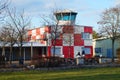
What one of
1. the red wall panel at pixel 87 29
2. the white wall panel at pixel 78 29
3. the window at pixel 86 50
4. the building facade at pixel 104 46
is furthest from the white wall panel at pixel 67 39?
the building facade at pixel 104 46

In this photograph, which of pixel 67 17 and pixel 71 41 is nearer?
pixel 71 41

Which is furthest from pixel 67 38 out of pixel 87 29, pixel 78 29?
pixel 87 29

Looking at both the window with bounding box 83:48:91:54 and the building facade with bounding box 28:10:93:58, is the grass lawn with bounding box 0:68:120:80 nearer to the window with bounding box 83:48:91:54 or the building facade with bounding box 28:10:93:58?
the building facade with bounding box 28:10:93:58

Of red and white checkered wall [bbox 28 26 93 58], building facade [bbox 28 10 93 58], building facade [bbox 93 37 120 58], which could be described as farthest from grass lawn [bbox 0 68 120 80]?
building facade [bbox 93 37 120 58]

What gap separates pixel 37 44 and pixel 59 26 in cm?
619

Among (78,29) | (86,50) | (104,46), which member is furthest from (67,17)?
(104,46)

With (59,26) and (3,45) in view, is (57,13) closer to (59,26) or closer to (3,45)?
(59,26)

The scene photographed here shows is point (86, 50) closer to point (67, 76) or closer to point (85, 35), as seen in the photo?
point (85, 35)

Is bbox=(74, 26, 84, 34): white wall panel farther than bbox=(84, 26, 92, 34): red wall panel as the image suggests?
No

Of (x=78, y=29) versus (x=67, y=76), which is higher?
(x=78, y=29)

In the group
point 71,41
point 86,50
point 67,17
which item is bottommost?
point 86,50

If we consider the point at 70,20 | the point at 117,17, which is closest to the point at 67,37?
the point at 70,20

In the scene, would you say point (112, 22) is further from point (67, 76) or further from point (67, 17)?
point (67, 76)

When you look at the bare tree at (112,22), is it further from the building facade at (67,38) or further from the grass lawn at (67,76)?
the grass lawn at (67,76)
